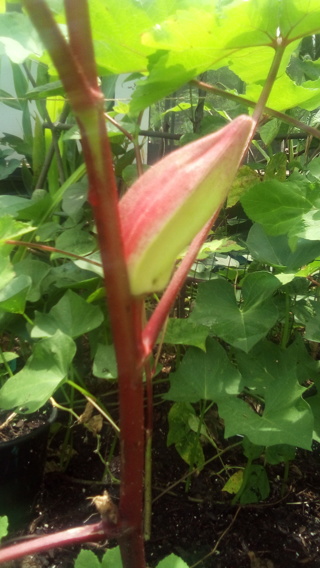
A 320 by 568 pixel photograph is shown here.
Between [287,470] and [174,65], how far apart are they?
0.69 metres

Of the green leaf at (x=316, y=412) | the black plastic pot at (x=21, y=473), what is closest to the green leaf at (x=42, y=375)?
the black plastic pot at (x=21, y=473)

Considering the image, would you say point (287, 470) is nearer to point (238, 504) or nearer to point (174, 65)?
point (238, 504)

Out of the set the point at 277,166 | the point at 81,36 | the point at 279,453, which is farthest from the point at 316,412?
the point at 81,36

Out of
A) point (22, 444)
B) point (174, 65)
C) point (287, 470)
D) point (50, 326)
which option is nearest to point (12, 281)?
point (50, 326)

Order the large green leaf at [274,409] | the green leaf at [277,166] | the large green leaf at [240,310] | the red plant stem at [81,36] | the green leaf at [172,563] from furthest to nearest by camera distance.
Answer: the green leaf at [277,166]
the large green leaf at [240,310]
the large green leaf at [274,409]
the green leaf at [172,563]
the red plant stem at [81,36]

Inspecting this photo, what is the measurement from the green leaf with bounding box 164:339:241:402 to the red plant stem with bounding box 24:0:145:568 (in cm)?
43

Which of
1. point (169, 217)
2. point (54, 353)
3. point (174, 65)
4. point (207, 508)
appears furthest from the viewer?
point (207, 508)

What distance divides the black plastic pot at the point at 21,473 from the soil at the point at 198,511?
1.1 inches

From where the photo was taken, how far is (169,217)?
0.68ft

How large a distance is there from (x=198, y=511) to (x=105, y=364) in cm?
31

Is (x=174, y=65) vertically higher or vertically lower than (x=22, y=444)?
higher

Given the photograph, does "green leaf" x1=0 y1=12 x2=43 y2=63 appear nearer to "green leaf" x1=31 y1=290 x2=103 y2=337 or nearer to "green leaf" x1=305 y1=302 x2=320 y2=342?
"green leaf" x1=31 y1=290 x2=103 y2=337

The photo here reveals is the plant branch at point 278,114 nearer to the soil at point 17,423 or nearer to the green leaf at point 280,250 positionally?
the green leaf at point 280,250

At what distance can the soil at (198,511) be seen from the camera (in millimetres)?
735
